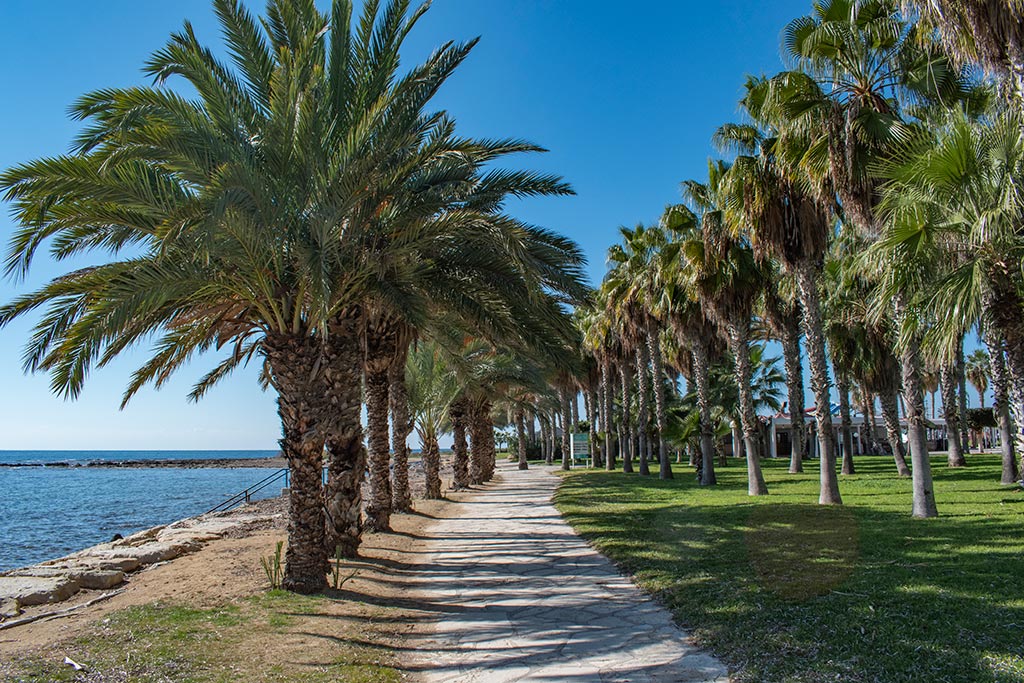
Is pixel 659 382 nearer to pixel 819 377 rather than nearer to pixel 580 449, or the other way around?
pixel 819 377

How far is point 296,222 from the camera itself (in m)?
8.23

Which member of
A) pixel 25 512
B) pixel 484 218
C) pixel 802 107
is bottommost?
pixel 25 512

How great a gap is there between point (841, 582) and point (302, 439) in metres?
6.67

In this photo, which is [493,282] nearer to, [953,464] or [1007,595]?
[1007,595]

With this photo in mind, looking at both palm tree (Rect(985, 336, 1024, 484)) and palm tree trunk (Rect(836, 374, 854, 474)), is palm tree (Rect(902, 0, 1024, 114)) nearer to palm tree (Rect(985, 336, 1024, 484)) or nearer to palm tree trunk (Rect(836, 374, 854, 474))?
palm tree (Rect(985, 336, 1024, 484))

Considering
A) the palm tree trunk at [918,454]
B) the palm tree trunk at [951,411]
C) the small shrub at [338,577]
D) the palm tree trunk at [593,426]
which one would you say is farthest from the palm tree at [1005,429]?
the palm tree trunk at [593,426]

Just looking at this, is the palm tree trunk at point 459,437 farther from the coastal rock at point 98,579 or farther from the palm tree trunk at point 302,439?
the palm tree trunk at point 302,439

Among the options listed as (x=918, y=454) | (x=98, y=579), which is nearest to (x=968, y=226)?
(x=918, y=454)

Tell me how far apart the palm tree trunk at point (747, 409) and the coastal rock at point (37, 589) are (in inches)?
606

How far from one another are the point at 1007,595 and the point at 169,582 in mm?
10030

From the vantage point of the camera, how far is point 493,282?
10258mm

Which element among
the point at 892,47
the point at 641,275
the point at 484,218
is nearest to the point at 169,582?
the point at 484,218

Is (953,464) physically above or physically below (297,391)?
below

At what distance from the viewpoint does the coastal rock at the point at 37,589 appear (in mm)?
9375
